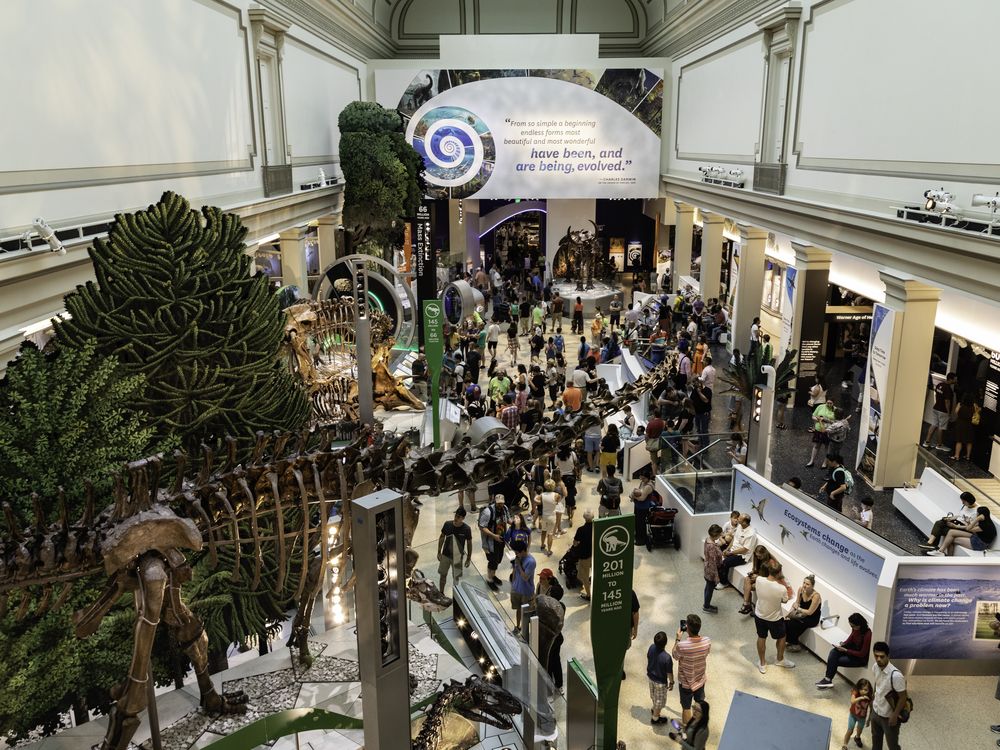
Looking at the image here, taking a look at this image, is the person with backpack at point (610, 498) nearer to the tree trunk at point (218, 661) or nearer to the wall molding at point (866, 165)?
the tree trunk at point (218, 661)

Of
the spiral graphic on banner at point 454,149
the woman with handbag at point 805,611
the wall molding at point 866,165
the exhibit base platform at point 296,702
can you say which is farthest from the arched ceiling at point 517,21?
the exhibit base platform at point 296,702

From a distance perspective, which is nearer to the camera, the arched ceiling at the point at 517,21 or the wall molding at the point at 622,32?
the arched ceiling at the point at 517,21

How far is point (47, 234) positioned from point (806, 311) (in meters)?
12.3

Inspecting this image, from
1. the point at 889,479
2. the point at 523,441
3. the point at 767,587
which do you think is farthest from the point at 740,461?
the point at 523,441

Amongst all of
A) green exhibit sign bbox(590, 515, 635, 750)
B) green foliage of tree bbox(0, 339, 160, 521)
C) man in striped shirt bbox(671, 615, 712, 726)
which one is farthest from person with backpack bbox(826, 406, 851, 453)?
green foliage of tree bbox(0, 339, 160, 521)

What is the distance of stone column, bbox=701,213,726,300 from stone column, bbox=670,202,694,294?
248cm

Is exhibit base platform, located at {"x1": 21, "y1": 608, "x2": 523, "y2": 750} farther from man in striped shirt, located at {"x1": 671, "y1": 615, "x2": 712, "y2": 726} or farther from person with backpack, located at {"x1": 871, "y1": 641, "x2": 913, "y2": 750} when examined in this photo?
person with backpack, located at {"x1": 871, "y1": 641, "x2": 913, "y2": 750}

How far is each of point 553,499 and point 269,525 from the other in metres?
4.72

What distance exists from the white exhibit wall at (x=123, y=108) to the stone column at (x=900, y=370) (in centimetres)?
990

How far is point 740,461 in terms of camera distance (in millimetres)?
10977

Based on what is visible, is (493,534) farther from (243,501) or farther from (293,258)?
(293,258)

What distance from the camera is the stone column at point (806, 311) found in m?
14.7

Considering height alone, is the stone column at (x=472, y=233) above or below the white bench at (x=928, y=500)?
above

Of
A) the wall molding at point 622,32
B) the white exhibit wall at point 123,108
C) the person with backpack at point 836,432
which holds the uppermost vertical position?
the wall molding at point 622,32
